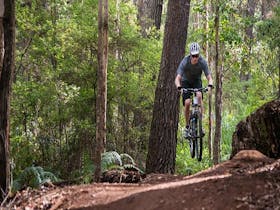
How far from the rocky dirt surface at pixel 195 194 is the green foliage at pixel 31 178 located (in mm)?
2355

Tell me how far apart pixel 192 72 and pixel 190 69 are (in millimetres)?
123

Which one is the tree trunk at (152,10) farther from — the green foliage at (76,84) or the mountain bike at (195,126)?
the mountain bike at (195,126)

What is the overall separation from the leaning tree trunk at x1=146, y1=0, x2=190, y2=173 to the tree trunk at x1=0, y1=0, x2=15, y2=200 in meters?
4.15

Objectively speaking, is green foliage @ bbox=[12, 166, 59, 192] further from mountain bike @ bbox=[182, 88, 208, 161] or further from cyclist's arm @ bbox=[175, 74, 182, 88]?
cyclist's arm @ bbox=[175, 74, 182, 88]

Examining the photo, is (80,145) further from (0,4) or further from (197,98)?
(0,4)

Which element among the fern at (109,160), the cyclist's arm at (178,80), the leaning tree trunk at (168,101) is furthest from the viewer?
the leaning tree trunk at (168,101)

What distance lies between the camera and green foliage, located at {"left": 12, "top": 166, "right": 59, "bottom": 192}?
380 inches

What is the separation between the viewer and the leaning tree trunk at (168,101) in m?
11.0

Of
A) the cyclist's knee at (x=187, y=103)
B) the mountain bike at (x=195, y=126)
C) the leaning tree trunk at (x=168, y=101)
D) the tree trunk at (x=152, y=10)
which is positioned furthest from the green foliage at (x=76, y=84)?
the tree trunk at (x=152, y=10)

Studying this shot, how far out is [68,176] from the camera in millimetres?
11820

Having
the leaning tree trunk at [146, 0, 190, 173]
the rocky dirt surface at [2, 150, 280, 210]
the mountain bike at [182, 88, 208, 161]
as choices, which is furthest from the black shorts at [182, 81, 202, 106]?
the rocky dirt surface at [2, 150, 280, 210]

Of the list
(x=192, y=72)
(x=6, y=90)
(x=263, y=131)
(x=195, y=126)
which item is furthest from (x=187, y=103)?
(x=6, y=90)

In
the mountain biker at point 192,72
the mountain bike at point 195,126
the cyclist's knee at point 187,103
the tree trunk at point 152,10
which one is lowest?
the mountain bike at point 195,126

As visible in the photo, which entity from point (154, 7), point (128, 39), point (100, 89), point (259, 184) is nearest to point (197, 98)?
point (100, 89)
